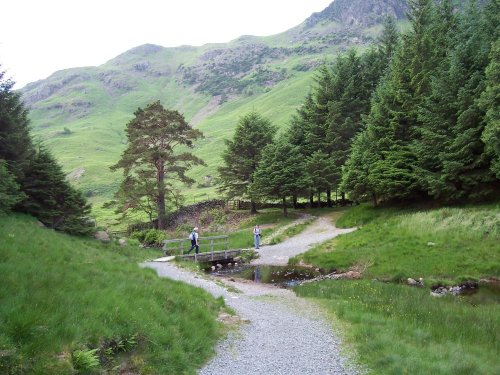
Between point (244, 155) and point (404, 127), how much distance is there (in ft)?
68.1

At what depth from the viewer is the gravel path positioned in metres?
9.78

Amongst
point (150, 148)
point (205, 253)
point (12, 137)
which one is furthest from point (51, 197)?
point (150, 148)

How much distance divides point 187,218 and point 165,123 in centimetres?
1459

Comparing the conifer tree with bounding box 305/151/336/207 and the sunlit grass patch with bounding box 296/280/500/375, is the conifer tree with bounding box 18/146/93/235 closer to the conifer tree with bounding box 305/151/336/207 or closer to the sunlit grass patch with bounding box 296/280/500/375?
the sunlit grass patch with bounding box 296/280/500/375

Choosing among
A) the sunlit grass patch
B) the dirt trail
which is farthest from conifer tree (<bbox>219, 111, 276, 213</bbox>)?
the sunlit grass patch

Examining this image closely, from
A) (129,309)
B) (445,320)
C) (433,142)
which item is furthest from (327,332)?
(433,142)

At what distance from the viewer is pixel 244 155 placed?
170 feet

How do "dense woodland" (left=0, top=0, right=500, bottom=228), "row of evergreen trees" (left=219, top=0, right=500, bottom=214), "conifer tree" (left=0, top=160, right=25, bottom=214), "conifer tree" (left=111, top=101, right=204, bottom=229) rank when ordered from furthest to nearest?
1. "conifer tree" (left=111, top=101, right=204, bottom=229)
2. "row of evergreen trees" (left=219, top=0, right=500, bottom=214)
3. "dense woodland" (left=0, top=0, right=500, bottom=228)
4. "conifer tree" (left=0, top=160, right=25, bottom=214)

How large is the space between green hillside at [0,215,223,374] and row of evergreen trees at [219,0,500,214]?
24.6 m

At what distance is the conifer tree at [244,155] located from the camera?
5103cm

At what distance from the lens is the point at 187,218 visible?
51.5 m

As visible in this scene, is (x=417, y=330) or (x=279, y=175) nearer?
(x=417, y=330)

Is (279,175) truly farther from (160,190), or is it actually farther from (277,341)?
(277,341)

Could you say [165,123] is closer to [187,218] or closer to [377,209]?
[187,218]
